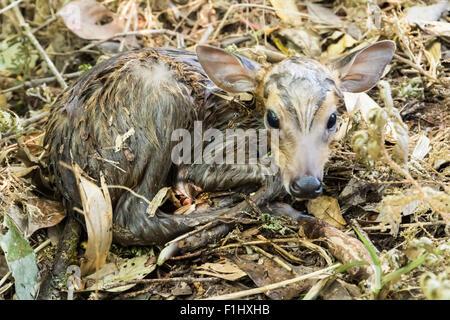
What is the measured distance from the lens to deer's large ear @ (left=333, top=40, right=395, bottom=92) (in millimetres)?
3443

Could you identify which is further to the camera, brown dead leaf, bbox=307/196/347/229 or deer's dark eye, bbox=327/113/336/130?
brown dead leaf, bbox=307/196/347/229

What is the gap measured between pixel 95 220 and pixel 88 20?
254cm

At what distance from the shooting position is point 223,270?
3191 mm

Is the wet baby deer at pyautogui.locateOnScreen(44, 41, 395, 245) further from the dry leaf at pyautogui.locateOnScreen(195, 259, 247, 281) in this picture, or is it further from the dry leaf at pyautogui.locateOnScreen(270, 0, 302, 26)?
the dry leaf at pyautogui.locateOnScreen(270, 0, 302, 26)

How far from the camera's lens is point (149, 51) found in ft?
12.3

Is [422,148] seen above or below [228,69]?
below

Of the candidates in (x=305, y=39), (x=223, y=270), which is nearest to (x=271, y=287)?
(x=223, y=270)

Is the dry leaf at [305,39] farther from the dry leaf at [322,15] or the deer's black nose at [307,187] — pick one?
the deer's black nose at [307,187]

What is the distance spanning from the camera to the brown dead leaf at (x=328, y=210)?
3.57 m

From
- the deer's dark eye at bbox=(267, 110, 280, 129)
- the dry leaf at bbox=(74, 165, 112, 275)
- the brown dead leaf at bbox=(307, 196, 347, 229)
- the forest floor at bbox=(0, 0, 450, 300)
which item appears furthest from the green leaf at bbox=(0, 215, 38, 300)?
the brown dead leaf at bbox=(307, 196, 347, 229)

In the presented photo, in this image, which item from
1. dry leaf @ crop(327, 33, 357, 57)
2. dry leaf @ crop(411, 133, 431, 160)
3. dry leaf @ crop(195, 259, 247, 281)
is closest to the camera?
dry leaf @ crop(195, 259, 247, 281)

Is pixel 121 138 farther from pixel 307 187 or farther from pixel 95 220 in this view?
pixel 307 187

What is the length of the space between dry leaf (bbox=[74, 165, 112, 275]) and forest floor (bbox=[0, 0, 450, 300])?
79 mm
